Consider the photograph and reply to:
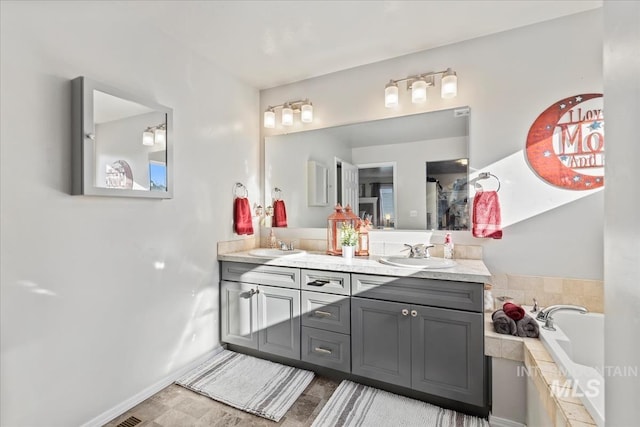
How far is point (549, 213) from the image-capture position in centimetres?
207

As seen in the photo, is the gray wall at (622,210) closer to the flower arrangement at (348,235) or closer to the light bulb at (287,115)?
the flower arrangement at (348,235)

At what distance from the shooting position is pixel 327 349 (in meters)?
2.20

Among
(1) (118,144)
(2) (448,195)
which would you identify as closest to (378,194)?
→ (2) (448,195)

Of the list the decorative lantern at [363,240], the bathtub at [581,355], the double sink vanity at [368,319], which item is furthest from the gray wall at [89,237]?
the bathtub at [581,355]

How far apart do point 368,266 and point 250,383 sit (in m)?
1.18

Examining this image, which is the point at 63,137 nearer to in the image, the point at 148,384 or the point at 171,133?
the point at 171,133

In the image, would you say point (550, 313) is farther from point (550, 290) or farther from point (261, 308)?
point (261, 308)

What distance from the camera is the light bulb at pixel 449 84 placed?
2.25 meters

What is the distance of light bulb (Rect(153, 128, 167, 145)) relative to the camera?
2.08 metres

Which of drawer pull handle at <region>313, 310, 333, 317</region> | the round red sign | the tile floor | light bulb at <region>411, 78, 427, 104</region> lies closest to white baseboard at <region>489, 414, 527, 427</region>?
the tile floor

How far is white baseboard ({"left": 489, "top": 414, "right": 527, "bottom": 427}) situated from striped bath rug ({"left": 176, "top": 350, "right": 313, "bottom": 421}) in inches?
45.0

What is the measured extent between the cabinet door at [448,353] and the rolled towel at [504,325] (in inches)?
4.6

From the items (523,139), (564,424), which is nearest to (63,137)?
(564,424)

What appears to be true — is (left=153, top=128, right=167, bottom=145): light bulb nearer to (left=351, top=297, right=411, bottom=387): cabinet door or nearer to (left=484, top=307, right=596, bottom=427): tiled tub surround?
(left=351, top=297, right=411, bottom=387): cabinet door
